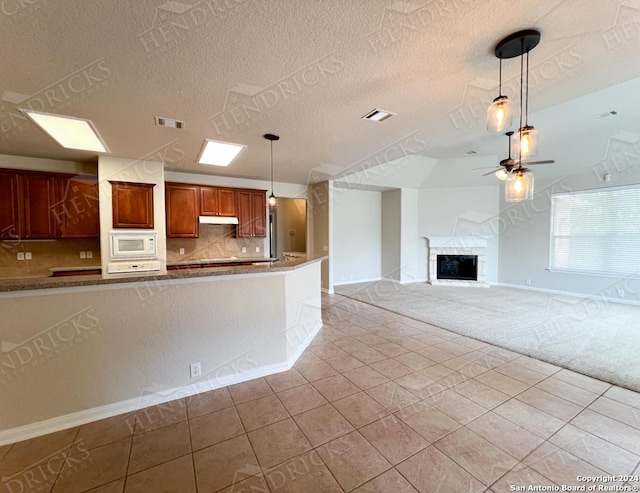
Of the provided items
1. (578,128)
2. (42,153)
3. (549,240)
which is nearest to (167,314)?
(42,153)

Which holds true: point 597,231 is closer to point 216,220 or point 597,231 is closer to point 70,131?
point 216,220

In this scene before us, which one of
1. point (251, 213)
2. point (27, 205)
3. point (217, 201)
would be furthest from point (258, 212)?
point (27, 205)

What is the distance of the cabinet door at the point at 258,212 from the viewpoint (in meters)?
5.90

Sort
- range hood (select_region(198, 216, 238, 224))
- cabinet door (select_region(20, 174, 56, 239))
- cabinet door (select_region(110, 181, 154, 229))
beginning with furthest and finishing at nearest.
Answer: range hood (select_region(198, 216, 238, 224)), cabinet door (select_region(110, 181, 154, 229)), cabinet door (select_region(20, 174, 56, 239))

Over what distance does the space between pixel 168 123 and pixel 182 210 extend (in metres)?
2.45

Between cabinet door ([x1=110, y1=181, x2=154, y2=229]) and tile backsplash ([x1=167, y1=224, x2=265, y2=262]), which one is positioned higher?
cabinet door ([x1=110, y1=181, x2=154, y2=229])

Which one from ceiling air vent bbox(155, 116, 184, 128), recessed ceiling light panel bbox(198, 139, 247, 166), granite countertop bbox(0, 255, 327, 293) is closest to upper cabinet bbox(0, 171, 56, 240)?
recessed ceiling light panel bbox(198, 139, 247, 166)

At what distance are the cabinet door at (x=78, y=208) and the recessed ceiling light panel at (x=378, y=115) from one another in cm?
439

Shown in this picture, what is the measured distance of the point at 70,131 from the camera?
3.37 meters

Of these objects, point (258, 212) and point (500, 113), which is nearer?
point (500, 113)

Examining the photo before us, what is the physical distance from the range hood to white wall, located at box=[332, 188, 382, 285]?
2.72 m

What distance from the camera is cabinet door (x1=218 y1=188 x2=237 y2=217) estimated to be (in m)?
5.48

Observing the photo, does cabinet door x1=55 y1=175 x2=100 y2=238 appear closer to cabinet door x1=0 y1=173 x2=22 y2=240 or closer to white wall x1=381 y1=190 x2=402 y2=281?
cabinet door x1=0 y1=173 x2=22 y2=240

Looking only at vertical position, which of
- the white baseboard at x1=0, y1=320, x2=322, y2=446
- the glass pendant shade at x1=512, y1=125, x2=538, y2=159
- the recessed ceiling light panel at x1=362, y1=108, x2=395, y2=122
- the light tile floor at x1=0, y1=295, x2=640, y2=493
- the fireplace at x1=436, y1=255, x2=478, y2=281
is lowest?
the light tile floor at x1=0, y1=295, x2=640, y2=493
